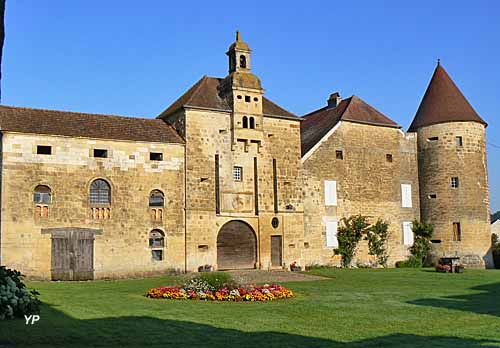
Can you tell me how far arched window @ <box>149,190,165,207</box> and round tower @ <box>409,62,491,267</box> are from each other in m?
16.7

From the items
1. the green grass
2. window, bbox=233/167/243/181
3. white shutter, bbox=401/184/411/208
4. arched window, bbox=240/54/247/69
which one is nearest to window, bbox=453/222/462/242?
white shutter, bbox=401/184/411/208

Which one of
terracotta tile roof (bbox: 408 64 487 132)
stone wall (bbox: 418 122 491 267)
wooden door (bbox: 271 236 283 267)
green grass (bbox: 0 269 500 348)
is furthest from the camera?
terracotta tile roof (bbox: 408 64 487 132)

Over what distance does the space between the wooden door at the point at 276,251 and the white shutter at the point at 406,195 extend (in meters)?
9.20

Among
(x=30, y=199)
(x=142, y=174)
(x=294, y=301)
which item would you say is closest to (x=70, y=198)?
(x=30, y=199)

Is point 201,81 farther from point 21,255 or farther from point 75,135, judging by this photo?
point 21,255

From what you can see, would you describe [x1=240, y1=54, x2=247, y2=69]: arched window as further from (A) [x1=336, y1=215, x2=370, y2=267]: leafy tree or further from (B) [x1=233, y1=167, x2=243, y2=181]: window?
(A) [x1=336, y1=215, x2=370, y2=267]: leafy tree

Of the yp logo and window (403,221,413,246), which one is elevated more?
window (403,221,413,246)

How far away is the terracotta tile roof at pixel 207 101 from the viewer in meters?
30.5

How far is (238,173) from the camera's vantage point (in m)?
31.0

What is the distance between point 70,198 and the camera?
2681cm

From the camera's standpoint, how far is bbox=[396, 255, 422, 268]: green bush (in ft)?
115

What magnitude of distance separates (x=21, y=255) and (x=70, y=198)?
127 inches

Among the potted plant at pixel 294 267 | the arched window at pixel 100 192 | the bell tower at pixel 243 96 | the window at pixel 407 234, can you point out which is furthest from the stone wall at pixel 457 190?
the arched window at pixel 100 192

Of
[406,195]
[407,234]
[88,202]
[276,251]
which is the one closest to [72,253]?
[88,202]
